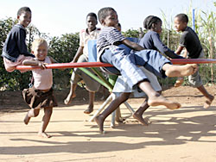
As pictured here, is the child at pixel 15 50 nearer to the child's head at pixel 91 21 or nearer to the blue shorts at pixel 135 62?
the blue shorts at pixel 135 62

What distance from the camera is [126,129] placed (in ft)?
11.8

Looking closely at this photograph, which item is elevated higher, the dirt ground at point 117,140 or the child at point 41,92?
the child at point 41,92

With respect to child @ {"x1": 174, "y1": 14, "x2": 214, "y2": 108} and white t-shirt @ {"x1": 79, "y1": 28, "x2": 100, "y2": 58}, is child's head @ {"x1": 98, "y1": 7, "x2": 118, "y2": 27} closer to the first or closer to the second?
white t-shirt @ {"x1": 79, "y1": 28, "x2": 100, "y2": 58}

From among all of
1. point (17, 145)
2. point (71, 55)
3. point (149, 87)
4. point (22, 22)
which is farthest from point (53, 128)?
point (71, 55)

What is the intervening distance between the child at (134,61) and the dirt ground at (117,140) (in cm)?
45

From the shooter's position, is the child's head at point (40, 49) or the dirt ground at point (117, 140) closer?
the dirt ground at point (117, 140)

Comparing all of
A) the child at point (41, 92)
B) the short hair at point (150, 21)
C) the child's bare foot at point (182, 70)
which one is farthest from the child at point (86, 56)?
the child's bare foot at point (182, 70)

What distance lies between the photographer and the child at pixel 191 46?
13.3 feet

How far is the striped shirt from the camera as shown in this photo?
290 centimetres

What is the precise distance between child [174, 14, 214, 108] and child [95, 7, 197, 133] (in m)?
1.40

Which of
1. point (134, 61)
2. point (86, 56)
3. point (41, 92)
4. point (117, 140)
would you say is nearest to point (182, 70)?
point (134, 61)

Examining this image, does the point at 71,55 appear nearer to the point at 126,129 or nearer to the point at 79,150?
the point at 126,129

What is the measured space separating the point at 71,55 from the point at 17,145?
19.1 feet

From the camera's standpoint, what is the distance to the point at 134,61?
2.70 metres
